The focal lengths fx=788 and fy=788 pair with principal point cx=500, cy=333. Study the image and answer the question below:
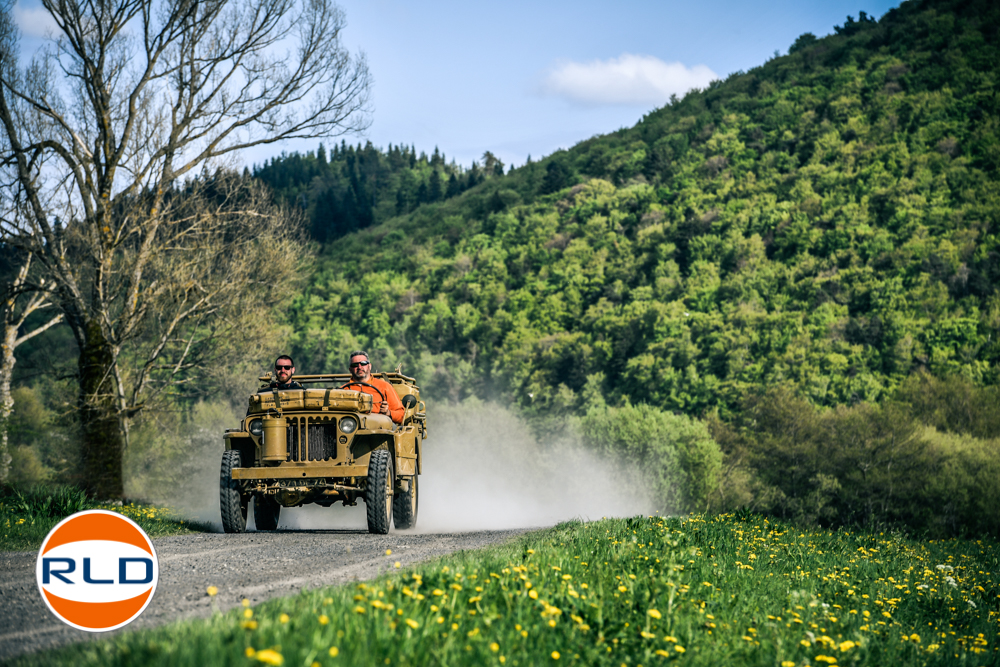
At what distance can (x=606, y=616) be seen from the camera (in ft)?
15.9

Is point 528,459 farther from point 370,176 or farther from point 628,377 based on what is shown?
point 370,176

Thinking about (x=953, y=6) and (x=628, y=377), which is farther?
(x=953, y=6)

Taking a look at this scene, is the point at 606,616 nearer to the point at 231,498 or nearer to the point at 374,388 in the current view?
the point at 231,498

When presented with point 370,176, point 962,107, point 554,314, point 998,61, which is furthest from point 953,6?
point 370,176

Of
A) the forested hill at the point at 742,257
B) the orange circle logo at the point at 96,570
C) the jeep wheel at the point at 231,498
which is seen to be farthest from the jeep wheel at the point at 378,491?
the forested hill at the point at 742,257

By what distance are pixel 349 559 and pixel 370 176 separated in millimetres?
172161

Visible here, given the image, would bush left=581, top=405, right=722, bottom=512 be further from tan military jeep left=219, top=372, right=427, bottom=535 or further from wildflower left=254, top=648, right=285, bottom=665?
wildflower left=254, top=648, right=285, bottom=665

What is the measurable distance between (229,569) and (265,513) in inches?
209

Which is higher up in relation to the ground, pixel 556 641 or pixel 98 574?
pixel 98 574

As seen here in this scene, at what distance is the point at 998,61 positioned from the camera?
9675 centimetres

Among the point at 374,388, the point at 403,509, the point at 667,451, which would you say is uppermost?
the point at 374,388

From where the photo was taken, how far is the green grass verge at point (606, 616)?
143 inches

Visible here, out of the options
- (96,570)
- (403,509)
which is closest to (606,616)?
(96,570)

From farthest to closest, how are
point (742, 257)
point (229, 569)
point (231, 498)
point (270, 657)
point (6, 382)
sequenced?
1. point (742, 257)
2. point (6, 382)
3. point (231, 498)
4. point (229, 569)
5. point (270, 657)
